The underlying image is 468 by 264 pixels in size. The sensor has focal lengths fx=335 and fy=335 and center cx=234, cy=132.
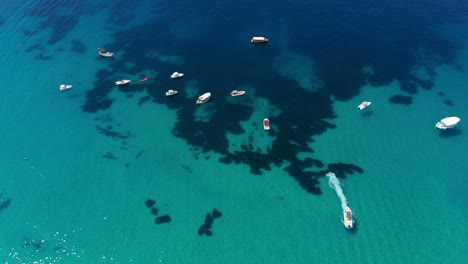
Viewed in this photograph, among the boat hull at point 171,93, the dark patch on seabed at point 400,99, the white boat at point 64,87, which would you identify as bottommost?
the white boat at point 64,87

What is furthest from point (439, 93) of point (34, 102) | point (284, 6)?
point (34, 102)

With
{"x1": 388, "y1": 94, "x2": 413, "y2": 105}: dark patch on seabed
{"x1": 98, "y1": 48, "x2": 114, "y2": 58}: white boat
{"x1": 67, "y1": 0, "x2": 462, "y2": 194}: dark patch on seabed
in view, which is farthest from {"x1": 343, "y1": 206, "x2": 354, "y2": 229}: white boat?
{"x1": 98, "y1": 48, "x2": 114, "y2": 58}: white boat

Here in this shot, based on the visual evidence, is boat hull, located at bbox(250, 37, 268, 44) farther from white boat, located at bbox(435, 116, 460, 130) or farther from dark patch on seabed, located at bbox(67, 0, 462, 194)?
white boat, located at bbox(435, 116, 460, 130)

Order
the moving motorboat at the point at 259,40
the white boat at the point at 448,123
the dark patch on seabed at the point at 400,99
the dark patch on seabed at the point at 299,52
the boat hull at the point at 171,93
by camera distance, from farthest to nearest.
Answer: the moving motorboat at the point at 259,40, the boat hull at the point at 171,93, the dark patch on seabed at the point at 400,99, the dark patch on seabed at the point at 299,52, the white boat at the point at 448,123

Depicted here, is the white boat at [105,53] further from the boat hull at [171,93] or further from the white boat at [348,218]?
the white boat at [348,218]

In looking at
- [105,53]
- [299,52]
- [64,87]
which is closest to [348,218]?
[299,52]

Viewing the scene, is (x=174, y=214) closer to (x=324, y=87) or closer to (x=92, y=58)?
(x=324, y=87)

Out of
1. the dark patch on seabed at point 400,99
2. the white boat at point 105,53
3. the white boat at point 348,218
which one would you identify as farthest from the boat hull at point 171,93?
the dark patch on seabed at point 400,99
